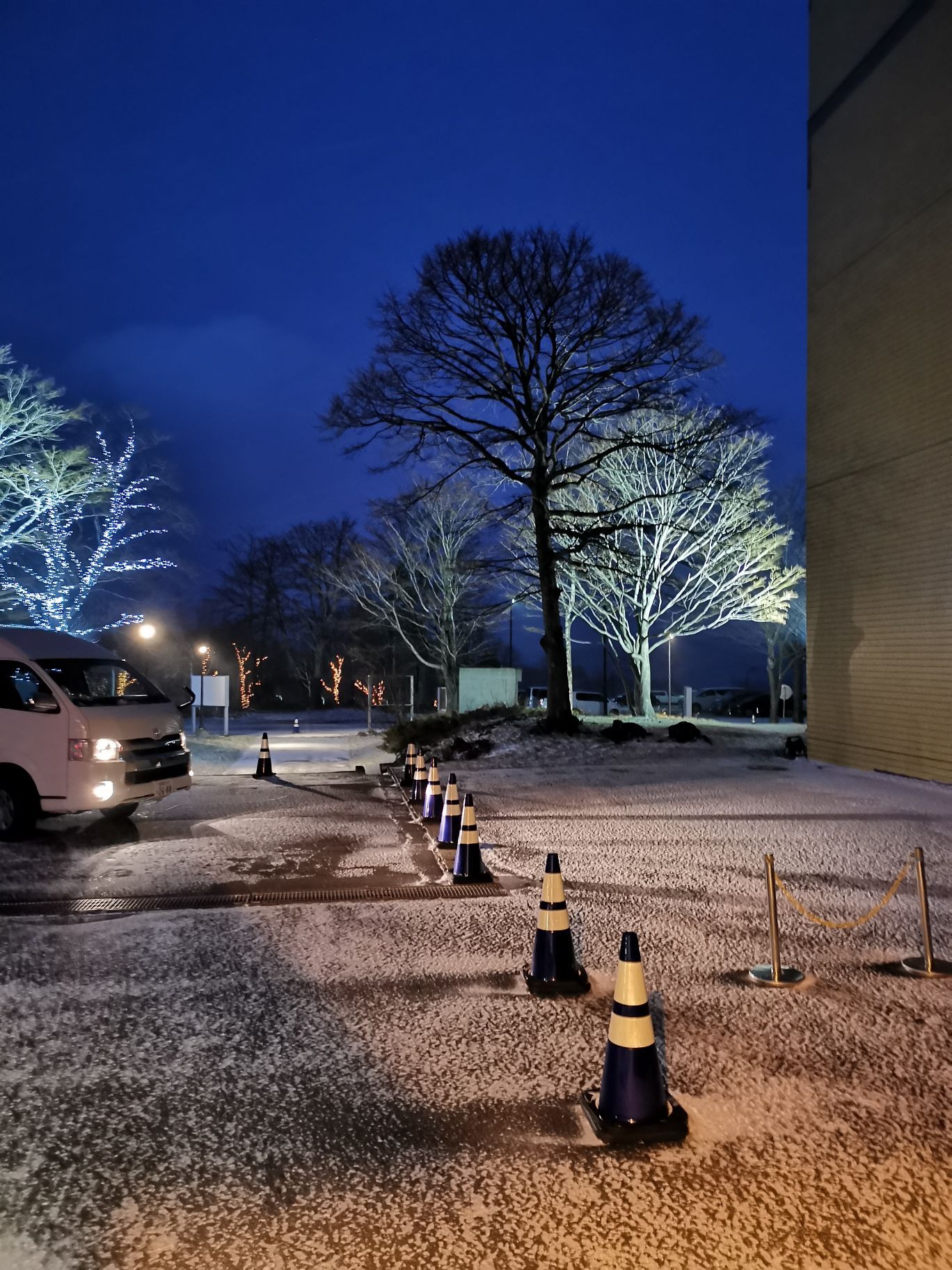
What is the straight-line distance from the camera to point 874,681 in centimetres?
1616

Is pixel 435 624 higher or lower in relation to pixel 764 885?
higher

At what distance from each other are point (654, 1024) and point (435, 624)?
36152 millimetres

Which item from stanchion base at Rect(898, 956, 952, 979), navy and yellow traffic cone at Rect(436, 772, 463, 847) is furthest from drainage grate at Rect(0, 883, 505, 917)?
stanchion base at Rect(898, 956, 952, 979)

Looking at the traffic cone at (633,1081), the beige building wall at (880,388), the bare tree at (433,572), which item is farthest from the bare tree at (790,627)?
the traffic cone at (633,1081)

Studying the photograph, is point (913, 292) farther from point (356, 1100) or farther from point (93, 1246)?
point (93, 1246)

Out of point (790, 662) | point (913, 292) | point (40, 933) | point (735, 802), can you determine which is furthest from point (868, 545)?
point (790, 662)

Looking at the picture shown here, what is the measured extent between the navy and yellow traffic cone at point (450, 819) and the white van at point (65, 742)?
3.24m

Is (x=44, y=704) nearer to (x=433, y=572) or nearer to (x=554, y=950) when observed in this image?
(x=554, y=950)

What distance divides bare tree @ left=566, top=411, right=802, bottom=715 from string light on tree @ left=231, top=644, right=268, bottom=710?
86.0 ft

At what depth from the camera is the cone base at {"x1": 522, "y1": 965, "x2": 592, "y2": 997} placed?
5.40 meters

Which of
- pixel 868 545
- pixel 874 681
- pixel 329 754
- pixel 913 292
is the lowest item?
pixel 329 754

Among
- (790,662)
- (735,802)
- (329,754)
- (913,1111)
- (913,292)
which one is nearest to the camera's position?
(913,1111)

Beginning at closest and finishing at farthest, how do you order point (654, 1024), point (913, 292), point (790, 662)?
1. point (654, 1024)
2. point (913, 292)
3. point (790, 662)

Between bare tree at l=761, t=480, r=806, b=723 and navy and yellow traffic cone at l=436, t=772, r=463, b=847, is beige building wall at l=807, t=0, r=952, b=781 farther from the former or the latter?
bare tree at l=761, t=480, r=806, b=723
